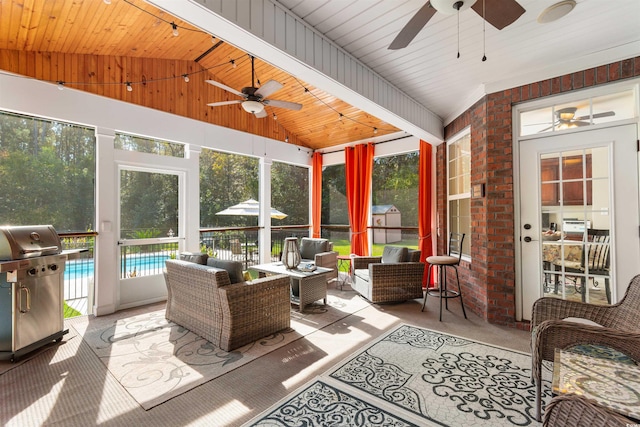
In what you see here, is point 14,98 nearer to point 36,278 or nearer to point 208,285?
point 36,278

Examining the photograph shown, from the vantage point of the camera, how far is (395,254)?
14.8 ft

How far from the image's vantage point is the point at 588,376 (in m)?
1.29

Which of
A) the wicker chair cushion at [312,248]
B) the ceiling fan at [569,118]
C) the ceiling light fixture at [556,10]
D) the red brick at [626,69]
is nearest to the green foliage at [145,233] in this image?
the wicker chair cushion at [312,248]

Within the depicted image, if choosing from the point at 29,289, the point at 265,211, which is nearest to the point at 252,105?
the point at 265,211

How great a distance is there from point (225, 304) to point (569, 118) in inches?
158

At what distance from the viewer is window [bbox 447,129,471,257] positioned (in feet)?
13.6

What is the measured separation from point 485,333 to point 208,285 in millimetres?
2980

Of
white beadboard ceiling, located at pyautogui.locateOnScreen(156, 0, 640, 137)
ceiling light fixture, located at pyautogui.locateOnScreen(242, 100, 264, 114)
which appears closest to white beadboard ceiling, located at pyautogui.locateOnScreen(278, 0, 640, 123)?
white beadboard ceiling, located at pyautogui.locateOnScreen(156, 0, 640, 137)

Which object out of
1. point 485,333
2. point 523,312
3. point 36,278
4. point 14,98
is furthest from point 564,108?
point 14,98

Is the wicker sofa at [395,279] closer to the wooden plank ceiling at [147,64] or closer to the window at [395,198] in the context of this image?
the window at [395,198]

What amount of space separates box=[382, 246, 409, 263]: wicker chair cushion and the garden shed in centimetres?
114

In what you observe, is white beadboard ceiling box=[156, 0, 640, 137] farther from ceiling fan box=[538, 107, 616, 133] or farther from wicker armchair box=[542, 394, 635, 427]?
wicker armchair box=[542, 394, 635, 427]

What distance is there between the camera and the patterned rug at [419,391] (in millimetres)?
1837

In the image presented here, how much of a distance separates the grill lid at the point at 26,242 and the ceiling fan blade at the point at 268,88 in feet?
9.02
